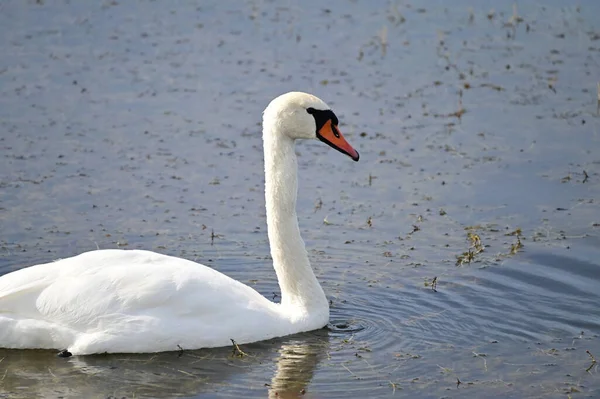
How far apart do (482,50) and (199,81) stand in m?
4.03

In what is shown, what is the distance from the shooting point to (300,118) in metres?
8.73

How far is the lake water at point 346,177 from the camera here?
8102 mm

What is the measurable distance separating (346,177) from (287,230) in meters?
3.63

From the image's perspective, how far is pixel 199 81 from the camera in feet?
50.5

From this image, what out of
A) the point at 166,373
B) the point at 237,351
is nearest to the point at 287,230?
the point at 237,351

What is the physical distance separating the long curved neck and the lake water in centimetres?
29

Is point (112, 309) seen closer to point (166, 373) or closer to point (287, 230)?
point (166, 373)

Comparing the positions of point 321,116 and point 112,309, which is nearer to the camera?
point 112,309

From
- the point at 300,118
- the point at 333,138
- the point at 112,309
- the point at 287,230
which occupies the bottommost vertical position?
the point at 112,309

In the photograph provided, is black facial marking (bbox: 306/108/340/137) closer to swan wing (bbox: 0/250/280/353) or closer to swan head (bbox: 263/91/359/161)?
swan head (bbox: 263/91/359/161)

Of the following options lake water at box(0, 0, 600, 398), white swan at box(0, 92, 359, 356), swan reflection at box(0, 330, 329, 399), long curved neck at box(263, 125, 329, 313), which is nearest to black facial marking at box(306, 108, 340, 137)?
long curved neck at box(263, 125, 329, 313)

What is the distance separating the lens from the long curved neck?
880cm

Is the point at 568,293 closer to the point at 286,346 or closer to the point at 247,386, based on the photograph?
the point at 286,346

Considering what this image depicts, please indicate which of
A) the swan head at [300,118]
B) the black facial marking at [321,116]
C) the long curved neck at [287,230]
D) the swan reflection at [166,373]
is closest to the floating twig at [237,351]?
the swan reflection at [166,373]
